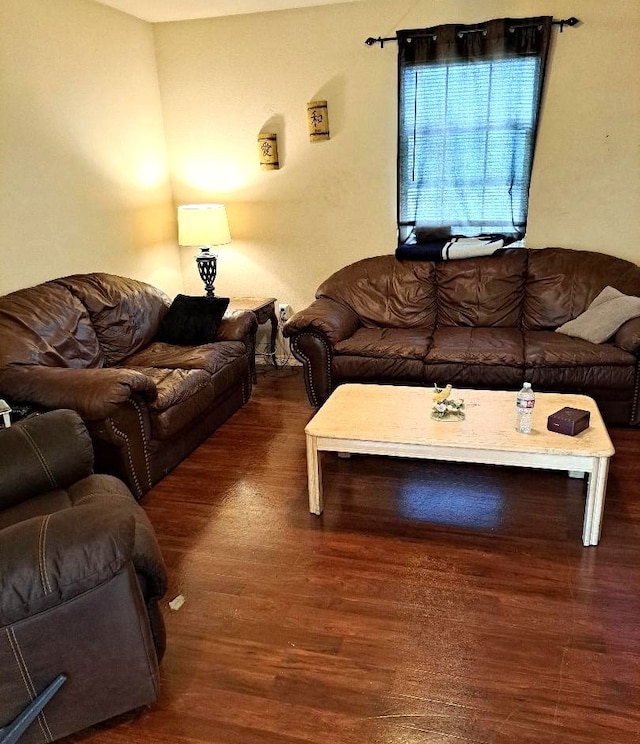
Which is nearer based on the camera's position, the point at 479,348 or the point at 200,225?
the point at 479,348

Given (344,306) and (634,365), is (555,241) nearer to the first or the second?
(634,365)

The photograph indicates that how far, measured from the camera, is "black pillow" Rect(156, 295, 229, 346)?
3994 mm

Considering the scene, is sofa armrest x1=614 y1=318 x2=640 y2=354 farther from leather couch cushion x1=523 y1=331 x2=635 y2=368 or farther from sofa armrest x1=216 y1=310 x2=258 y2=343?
sofa armrest x1=216 y1=310 x2=258 y2=343

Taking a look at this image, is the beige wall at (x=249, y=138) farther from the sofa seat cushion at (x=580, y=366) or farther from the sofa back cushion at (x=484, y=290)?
the sofa seat cushion at (x=580, y=366)

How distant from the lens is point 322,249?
475 cm

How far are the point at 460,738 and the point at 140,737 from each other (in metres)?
0.91

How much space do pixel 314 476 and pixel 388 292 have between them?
6.65 ft

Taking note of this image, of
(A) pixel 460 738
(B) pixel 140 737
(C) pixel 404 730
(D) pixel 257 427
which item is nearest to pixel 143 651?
(B) pixel 140 737

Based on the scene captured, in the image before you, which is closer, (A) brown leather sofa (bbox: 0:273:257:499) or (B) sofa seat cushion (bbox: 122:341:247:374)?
(A) brown leather sofa (bbox: 0:273:257:499)

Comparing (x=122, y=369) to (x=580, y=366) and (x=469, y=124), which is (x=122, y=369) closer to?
(x=580, y=366)

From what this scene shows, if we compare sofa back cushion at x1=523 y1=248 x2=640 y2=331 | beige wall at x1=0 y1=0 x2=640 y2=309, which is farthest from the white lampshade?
sofa back cushion at x1=523 y1=248 x2=640 y2=331

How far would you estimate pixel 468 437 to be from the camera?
255 cm

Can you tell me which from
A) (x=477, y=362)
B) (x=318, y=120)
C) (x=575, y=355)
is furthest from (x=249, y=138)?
(x=575, y=355)

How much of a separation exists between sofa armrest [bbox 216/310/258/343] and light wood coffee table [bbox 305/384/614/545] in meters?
1.22
